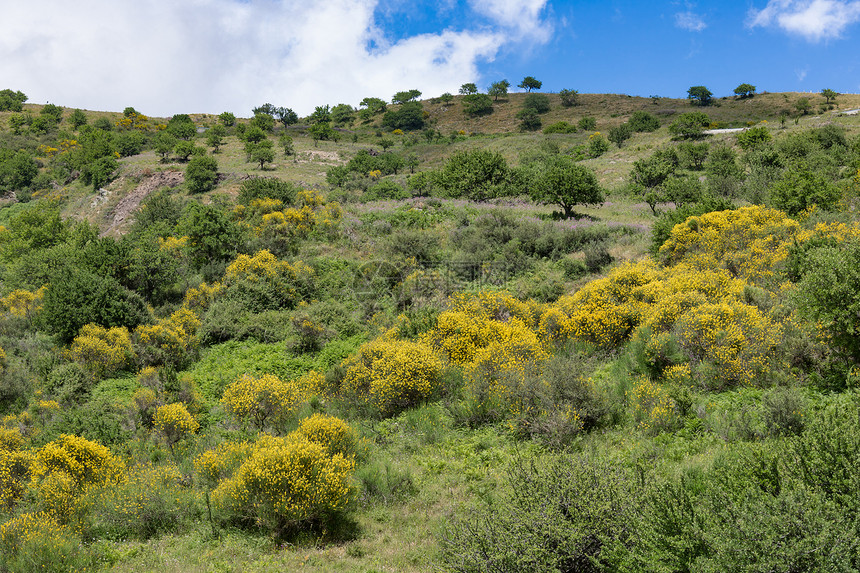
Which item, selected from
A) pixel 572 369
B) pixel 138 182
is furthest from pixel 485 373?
pixel 138 182

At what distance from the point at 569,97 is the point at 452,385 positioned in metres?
99.6

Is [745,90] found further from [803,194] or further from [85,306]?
[85,306]

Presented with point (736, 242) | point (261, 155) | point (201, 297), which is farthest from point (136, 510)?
point (261, 155)

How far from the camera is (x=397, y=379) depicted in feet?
42.2

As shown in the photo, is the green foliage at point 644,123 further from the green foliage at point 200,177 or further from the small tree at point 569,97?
the green foliage at point 200,177

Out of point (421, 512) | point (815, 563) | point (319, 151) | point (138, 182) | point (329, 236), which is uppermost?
point (319, 151)

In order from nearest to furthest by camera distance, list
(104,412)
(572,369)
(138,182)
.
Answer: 1. (572,369)
2. (104,412)
3. (138,182)

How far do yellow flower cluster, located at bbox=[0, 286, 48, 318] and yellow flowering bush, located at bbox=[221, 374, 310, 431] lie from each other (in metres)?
16.3

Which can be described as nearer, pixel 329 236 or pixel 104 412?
pixel 104 412

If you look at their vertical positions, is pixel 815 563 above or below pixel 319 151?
below

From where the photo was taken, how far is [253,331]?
64.8ft

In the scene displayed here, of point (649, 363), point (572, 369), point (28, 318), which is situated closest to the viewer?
point (572, 369)

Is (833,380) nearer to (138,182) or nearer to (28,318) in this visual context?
(28,318)

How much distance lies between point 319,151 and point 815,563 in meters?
62.0
